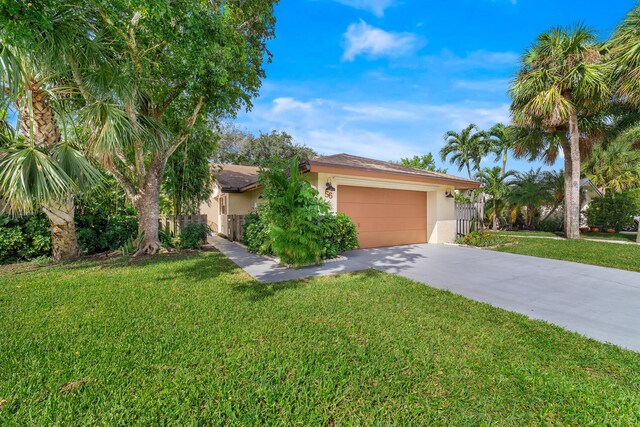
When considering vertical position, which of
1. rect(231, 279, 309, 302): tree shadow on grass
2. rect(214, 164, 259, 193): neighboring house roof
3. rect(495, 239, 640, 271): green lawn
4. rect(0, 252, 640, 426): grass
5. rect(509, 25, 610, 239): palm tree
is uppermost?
rect(509, 25, 610, 239): palm tree

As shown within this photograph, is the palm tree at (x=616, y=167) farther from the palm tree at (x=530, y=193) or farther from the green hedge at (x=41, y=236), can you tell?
the green hedge at (x=41, y=236)

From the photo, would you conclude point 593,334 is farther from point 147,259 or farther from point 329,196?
point 147,259

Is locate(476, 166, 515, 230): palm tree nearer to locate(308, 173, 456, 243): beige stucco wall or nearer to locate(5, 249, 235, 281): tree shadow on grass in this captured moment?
locate(308, 173, 456, 243): beige stucco wall

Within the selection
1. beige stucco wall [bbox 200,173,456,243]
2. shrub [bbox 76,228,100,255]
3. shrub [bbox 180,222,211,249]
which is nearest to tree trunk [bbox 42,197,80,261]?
shrub [bbox 76,228,100,255]

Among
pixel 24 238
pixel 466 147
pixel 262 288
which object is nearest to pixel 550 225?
pixel 466 147

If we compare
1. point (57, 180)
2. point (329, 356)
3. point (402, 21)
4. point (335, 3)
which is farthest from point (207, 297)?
point (402, 21)

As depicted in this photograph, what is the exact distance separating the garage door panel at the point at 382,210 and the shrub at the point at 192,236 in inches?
214

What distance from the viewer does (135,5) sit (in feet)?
16.2

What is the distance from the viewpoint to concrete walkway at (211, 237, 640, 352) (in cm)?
373

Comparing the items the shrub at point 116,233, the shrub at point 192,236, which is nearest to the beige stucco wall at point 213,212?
the shrub at point 192,236

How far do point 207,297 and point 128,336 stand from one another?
140cm

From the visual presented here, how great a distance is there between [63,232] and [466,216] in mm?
14137

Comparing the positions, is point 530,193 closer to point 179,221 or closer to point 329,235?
point 329,235

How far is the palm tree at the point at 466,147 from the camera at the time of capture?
2310 cm
